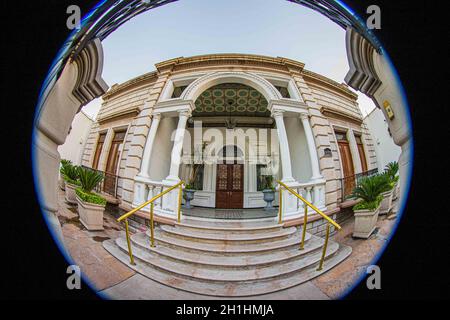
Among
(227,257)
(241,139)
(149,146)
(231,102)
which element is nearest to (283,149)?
(241,139)

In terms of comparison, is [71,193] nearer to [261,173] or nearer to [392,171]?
[261,173]

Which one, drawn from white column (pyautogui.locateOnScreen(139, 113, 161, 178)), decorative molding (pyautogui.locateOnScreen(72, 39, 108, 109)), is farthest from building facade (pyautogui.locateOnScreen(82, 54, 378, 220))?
decorative molding (pyautogui.locateOnScreen(72, 39, 108, 109))

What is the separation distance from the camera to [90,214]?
74 cm

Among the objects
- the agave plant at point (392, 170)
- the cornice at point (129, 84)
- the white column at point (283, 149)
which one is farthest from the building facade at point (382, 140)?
the cornice at point (129, 84)

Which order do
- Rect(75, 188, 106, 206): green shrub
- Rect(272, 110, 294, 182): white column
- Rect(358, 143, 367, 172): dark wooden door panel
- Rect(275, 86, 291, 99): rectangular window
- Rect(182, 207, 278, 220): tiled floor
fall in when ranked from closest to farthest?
Rect(75, 188, 106, 206): green shrub
Rect(358, 143, 367, 172): dark wooden door panel
Rect(272, 110, 294, 182): white column
Rect(182, 207, 278, 220): tiled floor
Rect(275, 86, 291, 99): rectangular window

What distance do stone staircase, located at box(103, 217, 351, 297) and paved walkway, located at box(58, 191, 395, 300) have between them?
2 centimetres

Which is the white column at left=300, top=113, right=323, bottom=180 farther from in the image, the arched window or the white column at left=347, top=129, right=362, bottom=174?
the arched window

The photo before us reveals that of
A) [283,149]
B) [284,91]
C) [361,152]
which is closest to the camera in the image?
[361,152]

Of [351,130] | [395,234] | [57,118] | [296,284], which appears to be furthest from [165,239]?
[351,130]

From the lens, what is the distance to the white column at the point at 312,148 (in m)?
0.91

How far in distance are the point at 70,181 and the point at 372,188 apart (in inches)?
57.3

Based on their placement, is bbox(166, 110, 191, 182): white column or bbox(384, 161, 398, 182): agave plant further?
bbox(166, 110, 191, 182): white column

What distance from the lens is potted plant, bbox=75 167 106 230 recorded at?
75 cm

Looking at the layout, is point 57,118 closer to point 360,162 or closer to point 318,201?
point 318,201
